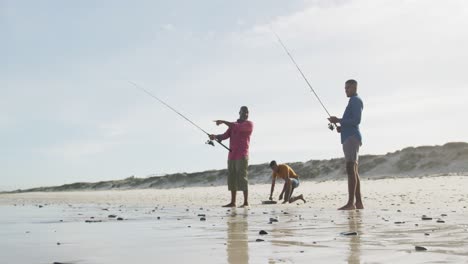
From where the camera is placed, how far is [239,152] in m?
12.1

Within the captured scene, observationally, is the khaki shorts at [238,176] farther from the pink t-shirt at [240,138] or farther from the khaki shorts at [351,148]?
the khaki shorts at [351,148]

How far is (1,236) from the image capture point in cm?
606

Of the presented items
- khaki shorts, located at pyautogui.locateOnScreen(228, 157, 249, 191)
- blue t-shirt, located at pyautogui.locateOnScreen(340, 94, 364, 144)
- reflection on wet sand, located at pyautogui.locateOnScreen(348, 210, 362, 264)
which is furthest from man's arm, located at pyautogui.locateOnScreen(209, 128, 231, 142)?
reflection on wet sand, located at pyautogui.locateOnScreen(348, 210, 362, 264)

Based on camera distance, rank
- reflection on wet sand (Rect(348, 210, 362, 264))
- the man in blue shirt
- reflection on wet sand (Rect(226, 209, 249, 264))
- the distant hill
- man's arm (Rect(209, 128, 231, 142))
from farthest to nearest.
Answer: the distant hill → man's arm (Rect(209, 128, 231, 142)) → the man in blue shirt → reflection on wet sand (Rect(226, 209, 249, 264)) → reflection on wet sand (Rect(348, 210, 362, 264))

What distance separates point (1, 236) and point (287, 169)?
29.7ft

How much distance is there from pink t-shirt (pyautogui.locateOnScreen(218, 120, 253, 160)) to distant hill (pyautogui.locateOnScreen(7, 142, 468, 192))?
1741cm

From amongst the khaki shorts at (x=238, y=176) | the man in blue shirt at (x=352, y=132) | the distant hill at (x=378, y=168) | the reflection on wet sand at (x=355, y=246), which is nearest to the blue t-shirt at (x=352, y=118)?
the man in blue shirt at (x=352, y=132)

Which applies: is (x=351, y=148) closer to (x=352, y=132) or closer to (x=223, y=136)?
(x=352, y=132)

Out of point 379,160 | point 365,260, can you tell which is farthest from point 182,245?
point 379,160

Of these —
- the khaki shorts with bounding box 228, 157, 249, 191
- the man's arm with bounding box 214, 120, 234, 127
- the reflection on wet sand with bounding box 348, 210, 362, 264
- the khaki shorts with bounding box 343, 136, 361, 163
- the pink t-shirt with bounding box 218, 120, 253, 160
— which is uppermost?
the man's arm with bounding box 214, 120, 234, 127

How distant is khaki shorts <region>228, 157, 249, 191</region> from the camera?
12.0m

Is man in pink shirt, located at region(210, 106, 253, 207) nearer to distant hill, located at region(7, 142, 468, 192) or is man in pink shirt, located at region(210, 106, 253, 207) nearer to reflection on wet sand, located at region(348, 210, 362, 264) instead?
reflection on wet sand, located at region(348, 210, 362, 264)

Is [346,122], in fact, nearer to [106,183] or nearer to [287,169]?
[287,169]

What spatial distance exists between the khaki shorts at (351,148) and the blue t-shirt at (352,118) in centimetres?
7
